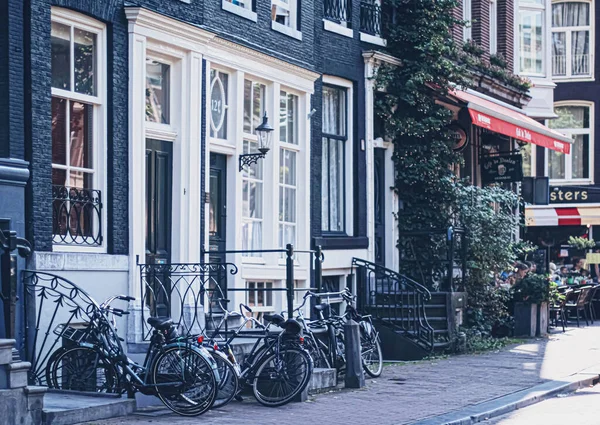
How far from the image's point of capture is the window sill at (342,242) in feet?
60.8

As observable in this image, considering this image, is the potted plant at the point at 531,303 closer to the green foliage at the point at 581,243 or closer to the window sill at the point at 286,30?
the window sill at the point at 286,30

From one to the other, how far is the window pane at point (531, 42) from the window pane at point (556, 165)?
3.74 metres

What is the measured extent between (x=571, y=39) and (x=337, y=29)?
61.7 feet

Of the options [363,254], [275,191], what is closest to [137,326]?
[275,191]

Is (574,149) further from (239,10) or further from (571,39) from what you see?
(239,10)

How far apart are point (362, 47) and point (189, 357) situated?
9.95 m

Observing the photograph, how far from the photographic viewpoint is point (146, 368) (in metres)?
11.4

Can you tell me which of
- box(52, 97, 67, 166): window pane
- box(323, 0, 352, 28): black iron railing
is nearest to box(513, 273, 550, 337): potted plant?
box(323, 0, 352, 28): black iron railing

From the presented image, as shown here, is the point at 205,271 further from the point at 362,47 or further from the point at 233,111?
the point at 362,47

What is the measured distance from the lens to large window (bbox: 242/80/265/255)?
1666 cm

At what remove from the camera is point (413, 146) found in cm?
2073

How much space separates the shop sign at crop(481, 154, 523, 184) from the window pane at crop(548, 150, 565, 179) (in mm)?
11720

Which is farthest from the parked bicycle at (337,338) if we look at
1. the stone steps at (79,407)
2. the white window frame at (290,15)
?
the white window frame at (290,15)

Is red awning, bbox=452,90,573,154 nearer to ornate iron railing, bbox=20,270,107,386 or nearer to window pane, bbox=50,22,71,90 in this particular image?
window pane, bbox=50,22,71,90
